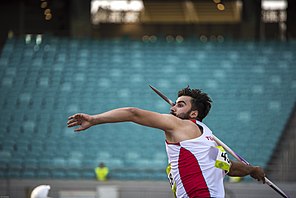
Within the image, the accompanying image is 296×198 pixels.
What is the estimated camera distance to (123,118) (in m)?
4.82

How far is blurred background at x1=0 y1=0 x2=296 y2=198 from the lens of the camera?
1755 centimetres

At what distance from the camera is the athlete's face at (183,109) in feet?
18.1

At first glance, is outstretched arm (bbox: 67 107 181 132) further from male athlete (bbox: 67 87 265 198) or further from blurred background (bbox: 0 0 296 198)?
blurred background (bbox: 0 0 296 198)

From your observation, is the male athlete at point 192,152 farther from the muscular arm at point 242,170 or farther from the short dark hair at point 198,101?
the muscular arm at point 242,170

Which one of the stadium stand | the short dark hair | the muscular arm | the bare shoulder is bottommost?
the stadium stand

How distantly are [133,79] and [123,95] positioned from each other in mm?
837

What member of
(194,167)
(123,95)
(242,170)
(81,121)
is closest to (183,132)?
(194,167)

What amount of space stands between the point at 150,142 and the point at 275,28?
7.23 m

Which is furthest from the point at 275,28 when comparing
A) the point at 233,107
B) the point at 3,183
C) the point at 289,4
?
the point at 3,183

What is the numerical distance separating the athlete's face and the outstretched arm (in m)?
0.35

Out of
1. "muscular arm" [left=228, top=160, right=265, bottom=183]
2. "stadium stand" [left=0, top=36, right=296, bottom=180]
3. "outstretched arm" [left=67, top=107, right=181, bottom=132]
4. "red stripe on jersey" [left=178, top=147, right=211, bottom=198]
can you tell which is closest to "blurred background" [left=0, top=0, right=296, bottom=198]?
"stadium stand" [left=0, top=36, right=296, bottom=180]

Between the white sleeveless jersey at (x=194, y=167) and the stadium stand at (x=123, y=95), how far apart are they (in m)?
10.6

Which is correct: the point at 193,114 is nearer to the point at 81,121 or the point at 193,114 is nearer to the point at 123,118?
the point at 123,118

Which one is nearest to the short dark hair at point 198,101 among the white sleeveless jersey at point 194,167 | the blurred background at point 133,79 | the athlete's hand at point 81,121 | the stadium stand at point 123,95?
the white sleeveless jersey at point 194,167
